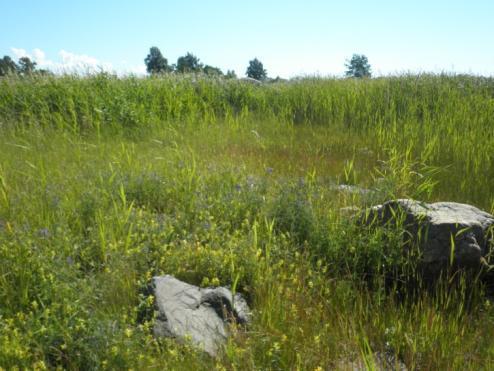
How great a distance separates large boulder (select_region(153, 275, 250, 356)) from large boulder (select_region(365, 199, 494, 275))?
142 centimetres

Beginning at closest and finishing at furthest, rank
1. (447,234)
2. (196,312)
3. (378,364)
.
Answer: (378,364) → (196,312) → (447,234)

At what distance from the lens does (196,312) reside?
2.64 meters

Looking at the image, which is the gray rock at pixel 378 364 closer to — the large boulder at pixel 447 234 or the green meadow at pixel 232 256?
the green meadow at pixel 232 256

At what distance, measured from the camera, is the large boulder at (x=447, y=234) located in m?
→ 3.18

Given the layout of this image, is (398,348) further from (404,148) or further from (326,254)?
(404,148)

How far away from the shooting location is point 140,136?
703 cm

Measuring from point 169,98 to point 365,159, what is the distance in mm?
4358

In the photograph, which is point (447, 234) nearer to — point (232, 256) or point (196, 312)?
point (232, 256)

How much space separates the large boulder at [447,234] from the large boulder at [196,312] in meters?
1.42

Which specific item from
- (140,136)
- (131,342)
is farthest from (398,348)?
(140,136)

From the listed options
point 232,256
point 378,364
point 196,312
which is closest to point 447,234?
point 378,364

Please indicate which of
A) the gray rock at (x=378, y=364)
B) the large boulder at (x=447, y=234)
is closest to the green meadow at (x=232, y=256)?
the gray rock at (x=378, y=364)

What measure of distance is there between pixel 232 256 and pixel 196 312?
0.52 metres

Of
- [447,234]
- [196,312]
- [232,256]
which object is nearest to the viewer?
[196,312]
